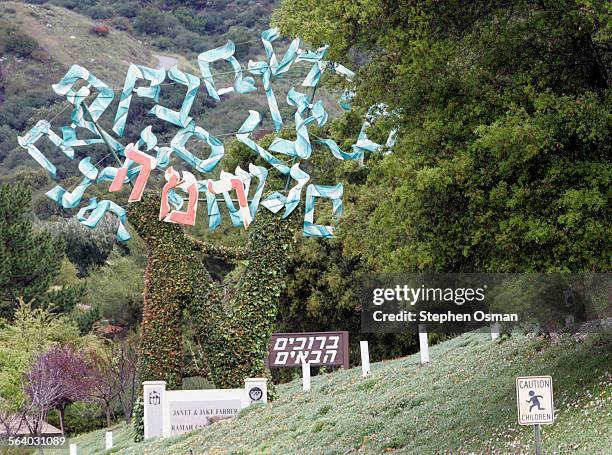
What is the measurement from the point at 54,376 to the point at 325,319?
10.9m

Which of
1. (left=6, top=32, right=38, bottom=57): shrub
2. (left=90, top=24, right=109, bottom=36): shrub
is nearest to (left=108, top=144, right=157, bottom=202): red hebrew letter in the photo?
(left=6, top=32, right=38, bottom=57): shrub

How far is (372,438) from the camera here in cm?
1925

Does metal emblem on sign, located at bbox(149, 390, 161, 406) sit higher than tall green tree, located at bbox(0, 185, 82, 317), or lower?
lower

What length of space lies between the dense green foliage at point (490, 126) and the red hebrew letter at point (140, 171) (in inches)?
415

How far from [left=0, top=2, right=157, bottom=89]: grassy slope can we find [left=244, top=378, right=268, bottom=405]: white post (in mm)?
107062

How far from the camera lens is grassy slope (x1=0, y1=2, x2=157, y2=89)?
13775 cm

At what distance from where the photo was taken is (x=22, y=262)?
56750mm

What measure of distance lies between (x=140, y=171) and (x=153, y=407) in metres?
6.20

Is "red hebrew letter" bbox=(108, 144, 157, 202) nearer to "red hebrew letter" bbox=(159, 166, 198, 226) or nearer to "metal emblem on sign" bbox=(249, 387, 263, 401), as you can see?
"red hebrew letter" bbox=(159, 166, 198, 226)

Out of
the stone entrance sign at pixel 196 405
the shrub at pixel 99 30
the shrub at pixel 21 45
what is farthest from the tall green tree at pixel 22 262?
the shrub at pixel 99 30

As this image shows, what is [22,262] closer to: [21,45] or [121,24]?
[21,45]

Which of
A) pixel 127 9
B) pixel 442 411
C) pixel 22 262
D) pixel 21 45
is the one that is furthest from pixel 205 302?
pixel 127 9

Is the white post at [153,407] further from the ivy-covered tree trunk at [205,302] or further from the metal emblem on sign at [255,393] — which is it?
the metal emblem on sign at [255,393]

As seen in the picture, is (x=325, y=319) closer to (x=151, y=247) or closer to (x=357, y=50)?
(x=151, y=247)
